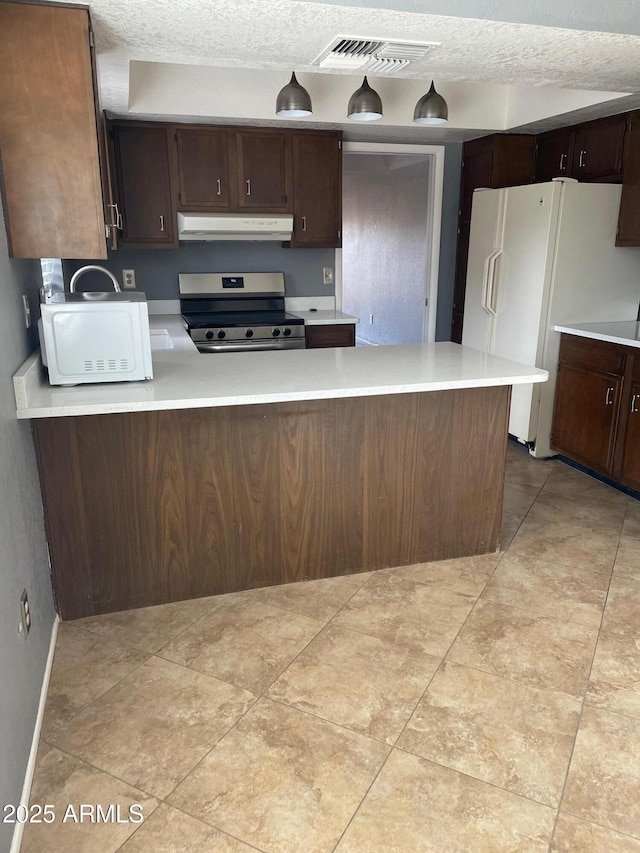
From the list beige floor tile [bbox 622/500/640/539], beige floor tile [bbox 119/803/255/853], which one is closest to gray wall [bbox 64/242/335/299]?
beige floor tile [bbox 622/500/640/539]

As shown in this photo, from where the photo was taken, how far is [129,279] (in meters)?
4.59

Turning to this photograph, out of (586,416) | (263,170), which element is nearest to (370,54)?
(263,170)

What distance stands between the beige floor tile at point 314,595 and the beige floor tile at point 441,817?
2.67ft

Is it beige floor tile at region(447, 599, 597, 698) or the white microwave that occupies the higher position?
the white microwave

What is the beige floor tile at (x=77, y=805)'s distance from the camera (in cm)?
150

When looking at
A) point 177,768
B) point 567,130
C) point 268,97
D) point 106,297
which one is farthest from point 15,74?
point 567,130

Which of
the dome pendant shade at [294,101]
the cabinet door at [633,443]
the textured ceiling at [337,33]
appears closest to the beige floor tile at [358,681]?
the cabinet door at [633,443]

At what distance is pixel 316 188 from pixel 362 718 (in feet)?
12.1

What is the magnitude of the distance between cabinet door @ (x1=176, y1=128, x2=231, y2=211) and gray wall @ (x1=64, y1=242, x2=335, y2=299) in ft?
1.52

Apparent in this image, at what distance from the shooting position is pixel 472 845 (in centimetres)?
148

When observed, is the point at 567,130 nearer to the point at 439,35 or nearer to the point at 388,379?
the point at 439,35

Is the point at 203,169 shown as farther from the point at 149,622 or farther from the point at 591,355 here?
the point at 149,622

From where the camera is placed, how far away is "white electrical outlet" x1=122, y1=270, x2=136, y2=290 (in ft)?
15.0

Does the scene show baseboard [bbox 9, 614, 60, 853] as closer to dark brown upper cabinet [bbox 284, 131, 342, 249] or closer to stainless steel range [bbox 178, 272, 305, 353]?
stainless steel range [bbox 178, 272, 305, 353]
